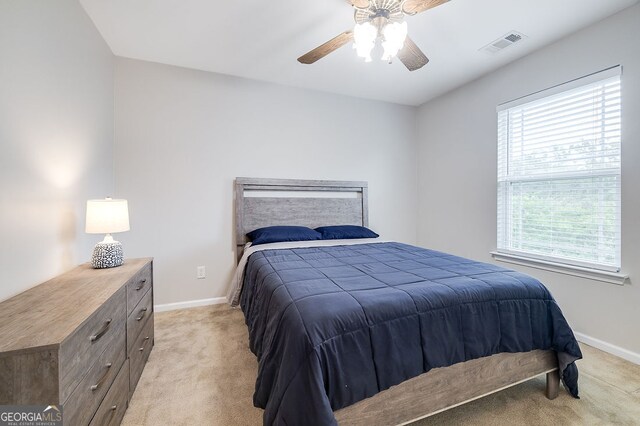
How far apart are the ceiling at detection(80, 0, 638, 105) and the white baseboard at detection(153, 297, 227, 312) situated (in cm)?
253

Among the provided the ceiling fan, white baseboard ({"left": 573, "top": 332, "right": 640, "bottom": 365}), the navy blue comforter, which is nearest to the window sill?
white baseboard ({"left": 573, "top": 332, "right": 640, "bottom": 365})

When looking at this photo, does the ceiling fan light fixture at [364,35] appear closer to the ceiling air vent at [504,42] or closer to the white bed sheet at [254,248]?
the ceiling air vent at [504,42]

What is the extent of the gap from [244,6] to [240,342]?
259cm

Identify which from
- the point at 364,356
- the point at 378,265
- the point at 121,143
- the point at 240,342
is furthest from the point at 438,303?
the point at 121,143

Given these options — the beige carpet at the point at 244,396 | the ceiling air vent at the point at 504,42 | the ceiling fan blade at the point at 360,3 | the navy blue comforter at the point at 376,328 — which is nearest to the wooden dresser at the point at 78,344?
the beige carpet at the point at 244,396

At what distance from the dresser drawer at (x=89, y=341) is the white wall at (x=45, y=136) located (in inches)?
17.7

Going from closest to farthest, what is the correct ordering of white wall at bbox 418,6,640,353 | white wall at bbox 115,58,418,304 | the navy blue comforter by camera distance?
the navy blue comforter, white wall at bbox 418,6,640,353, white wall at bbox 115,58,418,304

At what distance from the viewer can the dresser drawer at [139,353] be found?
1571 mm

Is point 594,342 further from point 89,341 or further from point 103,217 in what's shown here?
point 103,217

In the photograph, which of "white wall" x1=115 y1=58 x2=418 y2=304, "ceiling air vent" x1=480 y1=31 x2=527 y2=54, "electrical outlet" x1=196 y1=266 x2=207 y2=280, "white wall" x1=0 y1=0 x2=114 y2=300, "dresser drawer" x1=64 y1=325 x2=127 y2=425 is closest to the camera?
"dresser drawer" x1=64 y1=325 x2=127 y2=425

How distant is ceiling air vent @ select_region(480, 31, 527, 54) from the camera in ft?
7.54

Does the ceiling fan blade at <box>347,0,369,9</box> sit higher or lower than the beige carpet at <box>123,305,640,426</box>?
higher

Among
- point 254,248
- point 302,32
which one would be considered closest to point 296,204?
point 254,248

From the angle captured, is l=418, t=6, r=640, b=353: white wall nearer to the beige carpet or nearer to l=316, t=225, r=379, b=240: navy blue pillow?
the beige carpet
